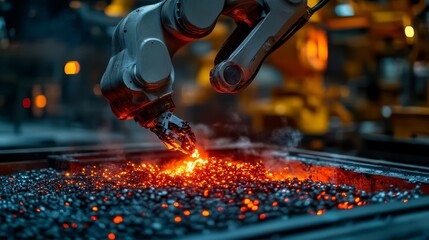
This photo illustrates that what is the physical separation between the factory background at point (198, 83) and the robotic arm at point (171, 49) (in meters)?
1.94

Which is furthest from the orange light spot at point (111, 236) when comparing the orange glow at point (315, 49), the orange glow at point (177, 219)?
the orange glow at point (315, 49)

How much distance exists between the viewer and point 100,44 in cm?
621

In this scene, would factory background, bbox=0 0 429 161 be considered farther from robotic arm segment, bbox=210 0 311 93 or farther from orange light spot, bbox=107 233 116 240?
orange light spot, bbox=107 233 116 240

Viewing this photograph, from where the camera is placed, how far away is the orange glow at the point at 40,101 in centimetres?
651

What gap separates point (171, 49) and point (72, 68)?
4.95 m

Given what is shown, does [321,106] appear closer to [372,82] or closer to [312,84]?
[312,84]

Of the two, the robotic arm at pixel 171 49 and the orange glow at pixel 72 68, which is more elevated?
the orange glow at pixel 72 68

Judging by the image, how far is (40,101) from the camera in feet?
21.7

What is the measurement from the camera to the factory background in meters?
4.85

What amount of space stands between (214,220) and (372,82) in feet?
28.0

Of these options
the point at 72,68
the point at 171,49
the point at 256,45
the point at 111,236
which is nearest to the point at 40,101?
the point at 72,68

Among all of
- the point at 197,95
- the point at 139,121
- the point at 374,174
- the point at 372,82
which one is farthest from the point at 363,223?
the point at 372,82

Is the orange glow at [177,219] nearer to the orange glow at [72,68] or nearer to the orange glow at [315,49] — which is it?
the orange glow at [315,49]

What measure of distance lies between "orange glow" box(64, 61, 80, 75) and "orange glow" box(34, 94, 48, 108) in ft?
1.50
